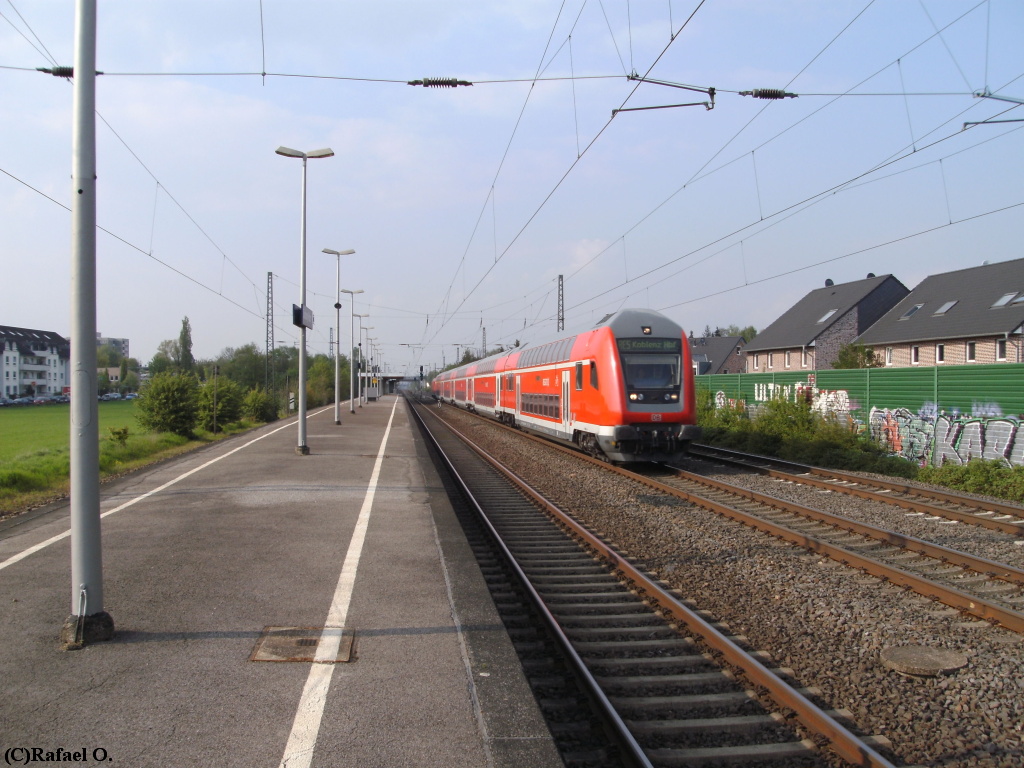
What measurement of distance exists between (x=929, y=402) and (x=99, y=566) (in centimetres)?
1653

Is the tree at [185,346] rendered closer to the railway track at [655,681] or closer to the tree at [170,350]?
the tree at [170,350]

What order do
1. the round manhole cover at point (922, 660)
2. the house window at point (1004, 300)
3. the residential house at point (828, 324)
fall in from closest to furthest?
the round manhole cover at point (922, 660)
the house window at point (1004, 300)
the residential house at point (828, 324)

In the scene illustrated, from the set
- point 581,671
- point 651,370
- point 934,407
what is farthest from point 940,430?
point 581,671

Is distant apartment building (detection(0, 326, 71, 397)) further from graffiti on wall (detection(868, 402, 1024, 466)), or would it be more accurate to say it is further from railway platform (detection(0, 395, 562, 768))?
graffiti on wall (detection(868, 402, 1024, 466))

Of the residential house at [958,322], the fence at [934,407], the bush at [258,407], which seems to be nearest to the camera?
the fence at [934,407]

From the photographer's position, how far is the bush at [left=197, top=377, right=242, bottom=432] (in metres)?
30.8

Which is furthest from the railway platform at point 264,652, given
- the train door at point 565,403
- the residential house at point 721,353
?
the residential house at point 721,353

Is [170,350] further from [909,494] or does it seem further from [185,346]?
[909,494]

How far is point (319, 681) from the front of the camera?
4.26m

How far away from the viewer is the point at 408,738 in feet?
11.8

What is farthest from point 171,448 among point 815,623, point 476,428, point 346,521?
point 815,623

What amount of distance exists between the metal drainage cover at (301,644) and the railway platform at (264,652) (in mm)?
15

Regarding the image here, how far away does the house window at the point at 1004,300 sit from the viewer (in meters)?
31.7

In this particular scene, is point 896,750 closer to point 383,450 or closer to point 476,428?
point 383,450
